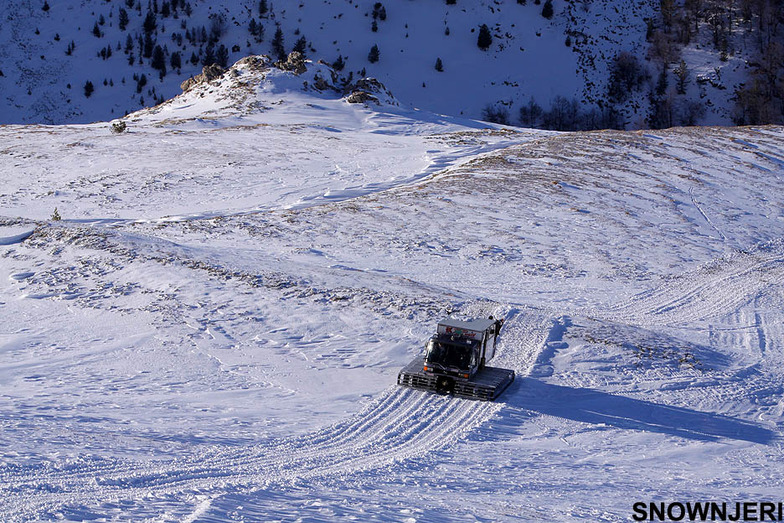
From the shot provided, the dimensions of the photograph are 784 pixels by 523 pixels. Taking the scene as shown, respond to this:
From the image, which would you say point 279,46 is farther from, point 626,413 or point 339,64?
point 626,413

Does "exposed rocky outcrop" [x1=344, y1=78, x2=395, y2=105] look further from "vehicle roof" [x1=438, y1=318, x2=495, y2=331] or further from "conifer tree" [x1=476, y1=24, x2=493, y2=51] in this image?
"vehicle roof" [x1=438, y1=318, x2=495, y2=331]

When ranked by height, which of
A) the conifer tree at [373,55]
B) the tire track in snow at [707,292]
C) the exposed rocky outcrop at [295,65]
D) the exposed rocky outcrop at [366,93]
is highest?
the conifer tree at [373,55]

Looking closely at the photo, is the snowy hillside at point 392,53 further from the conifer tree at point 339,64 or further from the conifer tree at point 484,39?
the conifer tree at point 484,39

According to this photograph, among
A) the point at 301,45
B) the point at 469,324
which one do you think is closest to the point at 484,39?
the point at 301,45

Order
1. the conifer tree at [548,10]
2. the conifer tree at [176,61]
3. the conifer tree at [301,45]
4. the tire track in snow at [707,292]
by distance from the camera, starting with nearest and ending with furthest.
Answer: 1. the tire track in snow at [707,292]
2. the conifer tree at [176,61]
3. the conifer tree at [301,45]
4. the conifer tree at [548,10]

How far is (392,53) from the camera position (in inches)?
2987

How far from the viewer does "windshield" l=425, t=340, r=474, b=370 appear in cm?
1347

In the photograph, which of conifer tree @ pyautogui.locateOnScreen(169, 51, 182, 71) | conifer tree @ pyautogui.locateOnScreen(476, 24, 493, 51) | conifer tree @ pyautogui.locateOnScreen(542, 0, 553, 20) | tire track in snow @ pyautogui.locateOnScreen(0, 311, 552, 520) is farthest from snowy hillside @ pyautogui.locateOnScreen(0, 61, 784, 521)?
conifer tree @ pyautogui.locateOnScreen(542, 0, 553, 20)

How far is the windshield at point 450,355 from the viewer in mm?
13469

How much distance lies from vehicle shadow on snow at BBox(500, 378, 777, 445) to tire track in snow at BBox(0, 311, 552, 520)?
Answer: 0.87 meters

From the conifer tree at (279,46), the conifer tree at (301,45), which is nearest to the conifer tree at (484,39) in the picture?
the conifer tree at (301,45)

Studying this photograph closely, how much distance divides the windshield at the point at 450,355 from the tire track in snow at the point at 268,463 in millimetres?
607

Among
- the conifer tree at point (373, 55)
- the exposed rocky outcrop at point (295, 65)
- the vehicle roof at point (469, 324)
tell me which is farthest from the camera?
the conifer tree at point (373, 55)

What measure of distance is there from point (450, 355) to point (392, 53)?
217 feet
